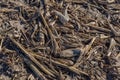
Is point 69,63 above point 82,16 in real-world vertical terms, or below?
below

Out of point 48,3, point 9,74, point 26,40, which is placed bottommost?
point 9,74

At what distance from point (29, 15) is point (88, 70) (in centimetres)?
133

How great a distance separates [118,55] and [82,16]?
900 millimetres

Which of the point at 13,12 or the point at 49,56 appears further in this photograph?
the point at 13,12

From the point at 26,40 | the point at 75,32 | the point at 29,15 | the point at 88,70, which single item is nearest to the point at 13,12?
the point at 29,15

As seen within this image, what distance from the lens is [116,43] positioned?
5215 mm

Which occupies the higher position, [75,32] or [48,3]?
[48,3]

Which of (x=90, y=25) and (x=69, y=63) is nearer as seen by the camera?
(x=69, y=63)

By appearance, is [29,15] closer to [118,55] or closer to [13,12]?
[13,12]

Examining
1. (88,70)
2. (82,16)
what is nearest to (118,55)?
(88,70)

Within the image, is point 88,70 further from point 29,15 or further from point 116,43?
point 29,15

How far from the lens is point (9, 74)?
4.75 m

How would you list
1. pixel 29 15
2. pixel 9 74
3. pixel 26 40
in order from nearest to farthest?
pixel 9 74, pixel 26 40, pixel 29 15

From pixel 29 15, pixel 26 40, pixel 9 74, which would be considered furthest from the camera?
pixel 29 15
